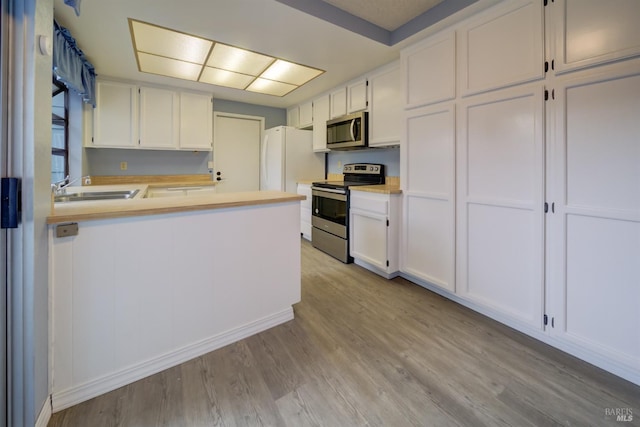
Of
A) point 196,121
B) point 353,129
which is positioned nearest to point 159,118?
point 196,121

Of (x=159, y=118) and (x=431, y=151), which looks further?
(x=159, y=118)

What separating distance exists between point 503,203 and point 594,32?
102 cm

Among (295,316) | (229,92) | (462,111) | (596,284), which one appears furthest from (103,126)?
(596,284)

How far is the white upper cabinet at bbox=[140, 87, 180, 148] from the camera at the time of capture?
3.83 metres

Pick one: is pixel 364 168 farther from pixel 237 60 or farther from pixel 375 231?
pixel 237 60

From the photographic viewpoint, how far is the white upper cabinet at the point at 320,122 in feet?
13.9

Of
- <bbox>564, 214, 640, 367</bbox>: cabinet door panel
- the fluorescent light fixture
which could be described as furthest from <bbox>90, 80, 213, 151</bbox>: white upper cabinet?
<bbox>564, 214, 640, 367</bbox>: cabinet door panel

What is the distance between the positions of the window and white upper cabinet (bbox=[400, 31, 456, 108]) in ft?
12.0

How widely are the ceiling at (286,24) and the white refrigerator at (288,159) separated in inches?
58.3

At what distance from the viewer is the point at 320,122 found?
172 inches

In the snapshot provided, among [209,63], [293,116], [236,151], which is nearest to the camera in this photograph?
[209,63]

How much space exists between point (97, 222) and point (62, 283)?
0.30 m

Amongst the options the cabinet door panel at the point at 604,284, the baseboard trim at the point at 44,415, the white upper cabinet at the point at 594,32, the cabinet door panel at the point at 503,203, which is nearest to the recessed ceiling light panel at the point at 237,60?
the cabinet door panel at the point at 503,203

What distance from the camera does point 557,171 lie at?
1.73m
